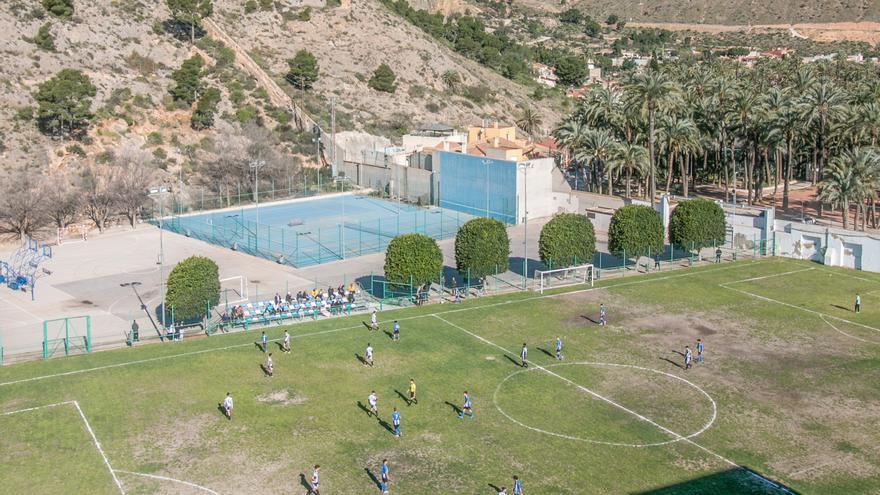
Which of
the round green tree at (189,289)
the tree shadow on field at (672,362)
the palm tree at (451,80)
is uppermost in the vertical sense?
the palm tree at (451,80)

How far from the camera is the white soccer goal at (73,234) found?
81244mm

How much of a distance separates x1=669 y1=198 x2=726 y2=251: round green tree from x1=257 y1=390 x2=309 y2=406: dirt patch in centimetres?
3733

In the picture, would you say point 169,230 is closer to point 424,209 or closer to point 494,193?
point 424,209

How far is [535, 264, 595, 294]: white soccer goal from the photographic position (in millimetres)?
65875

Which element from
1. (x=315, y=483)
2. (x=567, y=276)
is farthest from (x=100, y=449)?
(x=567, y=276)

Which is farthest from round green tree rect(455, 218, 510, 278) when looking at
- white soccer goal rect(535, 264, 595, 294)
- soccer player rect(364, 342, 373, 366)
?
soccer player rect(364, 342, 373, 366)

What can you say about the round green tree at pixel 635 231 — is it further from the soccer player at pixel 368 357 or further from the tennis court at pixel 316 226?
the soccer player at pixel 368 357

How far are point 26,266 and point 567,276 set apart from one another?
1634 inches

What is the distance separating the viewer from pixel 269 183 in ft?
334

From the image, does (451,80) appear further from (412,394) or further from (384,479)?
(384,479)

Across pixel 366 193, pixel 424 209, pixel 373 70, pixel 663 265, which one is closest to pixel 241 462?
pixel 663 265

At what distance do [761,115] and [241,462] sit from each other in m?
68.8

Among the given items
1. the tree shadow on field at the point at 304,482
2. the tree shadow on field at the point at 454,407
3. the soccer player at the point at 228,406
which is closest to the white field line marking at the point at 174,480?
the tree shadow on field at the point at 304,482

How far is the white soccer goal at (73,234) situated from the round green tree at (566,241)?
4202cm
